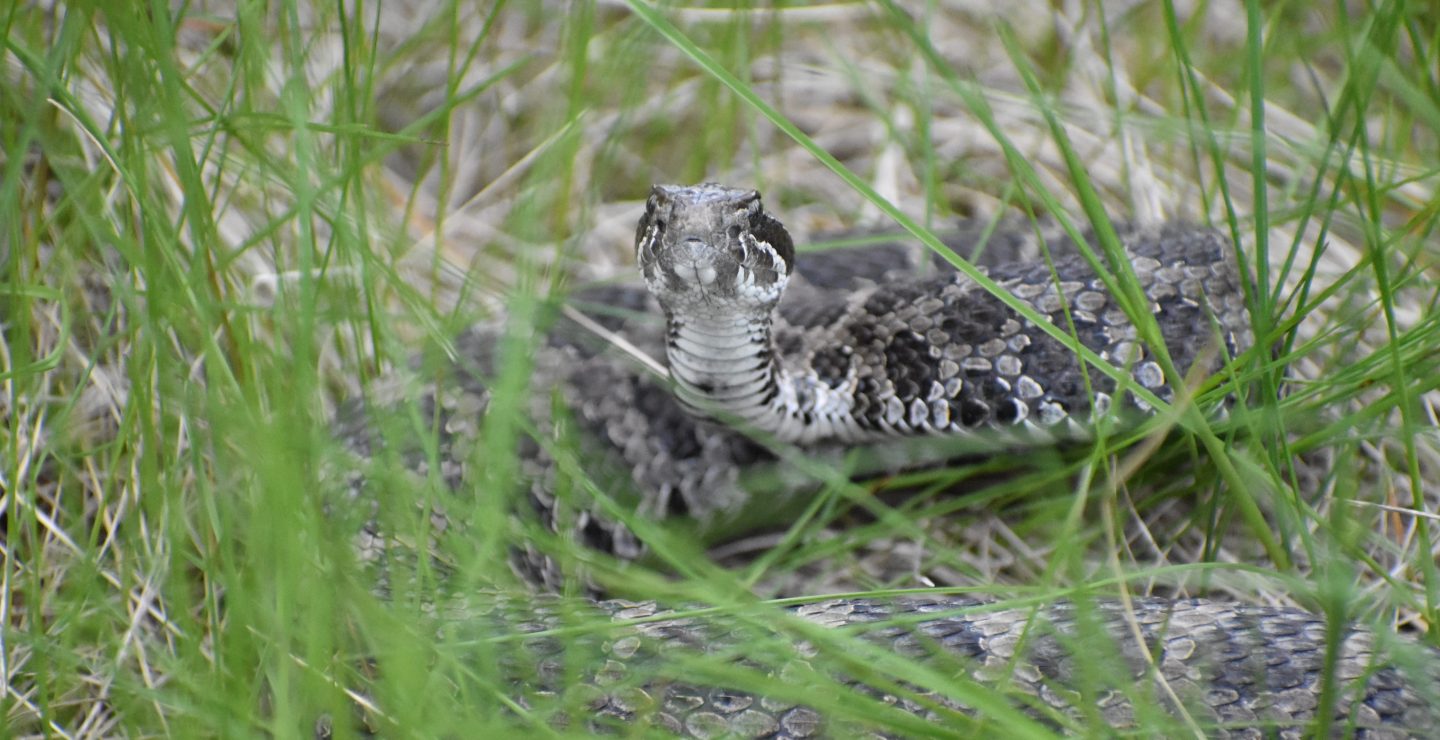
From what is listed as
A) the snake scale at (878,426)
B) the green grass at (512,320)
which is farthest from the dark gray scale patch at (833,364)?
the green grass at (512,320)

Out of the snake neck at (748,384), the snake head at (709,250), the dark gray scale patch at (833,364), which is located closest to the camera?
the snake head at (709,250)

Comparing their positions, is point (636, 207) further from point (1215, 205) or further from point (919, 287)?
point (1215, 205)

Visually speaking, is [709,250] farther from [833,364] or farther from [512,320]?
[833,364]

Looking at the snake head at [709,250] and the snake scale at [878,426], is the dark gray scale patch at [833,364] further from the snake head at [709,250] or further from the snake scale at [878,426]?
the snake head at [709,250]

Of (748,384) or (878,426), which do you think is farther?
(878,426)

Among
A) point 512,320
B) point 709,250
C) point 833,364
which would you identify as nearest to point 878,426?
point 833,364

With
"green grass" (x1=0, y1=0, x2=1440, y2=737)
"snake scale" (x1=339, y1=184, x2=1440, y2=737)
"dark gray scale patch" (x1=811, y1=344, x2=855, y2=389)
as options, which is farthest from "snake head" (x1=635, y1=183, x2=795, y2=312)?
"dark gray scale patch" (x1=811, y1=344, x2=855, y2=389)
